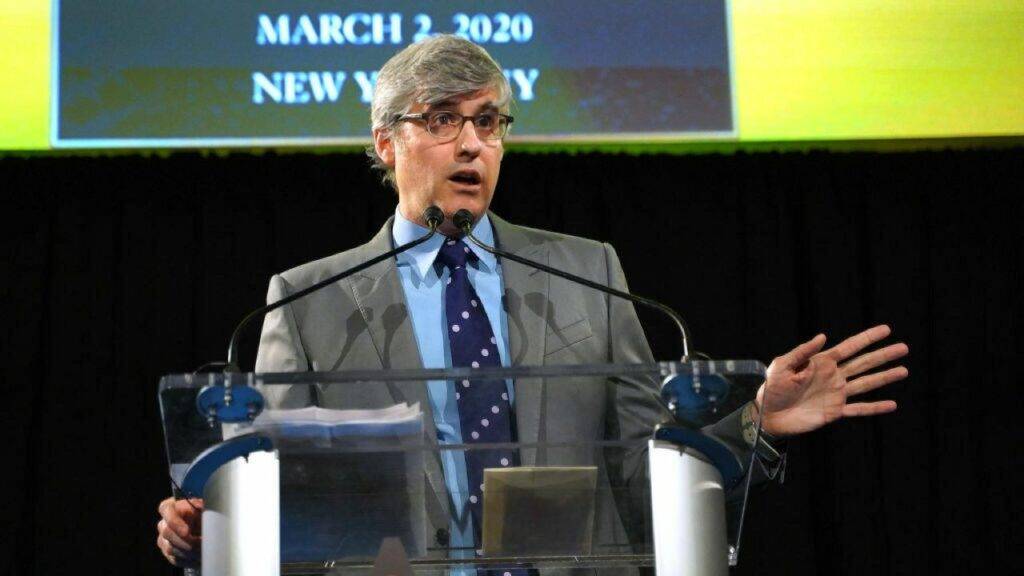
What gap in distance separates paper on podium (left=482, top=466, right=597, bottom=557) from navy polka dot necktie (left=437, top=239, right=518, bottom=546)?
0.7 inches

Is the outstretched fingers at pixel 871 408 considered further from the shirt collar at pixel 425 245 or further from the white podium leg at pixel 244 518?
the white podium leg at pixel 244 518

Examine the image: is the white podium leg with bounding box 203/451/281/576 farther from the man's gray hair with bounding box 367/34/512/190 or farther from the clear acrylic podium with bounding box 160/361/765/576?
the man's gray hair with bounding box 367/34/512/190

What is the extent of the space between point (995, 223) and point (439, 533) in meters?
3.45

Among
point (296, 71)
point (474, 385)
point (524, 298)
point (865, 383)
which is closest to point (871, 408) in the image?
point (865, 383)

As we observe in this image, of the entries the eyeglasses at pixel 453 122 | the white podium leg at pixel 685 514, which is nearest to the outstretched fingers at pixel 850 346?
the white podium leg at pixel 685 514

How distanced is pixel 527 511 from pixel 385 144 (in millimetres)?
1101

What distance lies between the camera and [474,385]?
156cm

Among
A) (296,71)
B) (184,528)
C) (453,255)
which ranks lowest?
(184,528)

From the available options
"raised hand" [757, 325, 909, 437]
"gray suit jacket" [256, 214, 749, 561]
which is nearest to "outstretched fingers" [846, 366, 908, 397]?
"raised hand" [757, 325, 909, 437]

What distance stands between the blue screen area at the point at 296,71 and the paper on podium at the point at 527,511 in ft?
7.84

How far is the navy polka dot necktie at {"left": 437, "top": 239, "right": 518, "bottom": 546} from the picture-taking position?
146cm

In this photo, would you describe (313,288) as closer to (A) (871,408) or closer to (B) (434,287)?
(B) (434,287)

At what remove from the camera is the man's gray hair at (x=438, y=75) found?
7.14ft

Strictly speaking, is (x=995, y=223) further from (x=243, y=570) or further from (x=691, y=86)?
(x=243, y=570)
